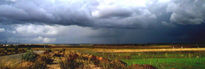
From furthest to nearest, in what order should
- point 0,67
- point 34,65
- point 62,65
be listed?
point 62,65 < point 34,65 < point 0,67

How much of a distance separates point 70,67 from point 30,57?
4.27 m

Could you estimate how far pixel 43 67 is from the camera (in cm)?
1112

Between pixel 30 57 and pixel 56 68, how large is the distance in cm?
284

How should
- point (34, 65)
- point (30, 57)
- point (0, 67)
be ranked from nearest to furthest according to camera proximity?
point (0, 67), point (34, 65), point (30, 57)

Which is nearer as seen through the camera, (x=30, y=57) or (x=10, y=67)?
(x=10, y=67)

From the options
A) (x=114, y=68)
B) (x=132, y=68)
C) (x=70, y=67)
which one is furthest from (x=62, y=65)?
(x=132, y=68)

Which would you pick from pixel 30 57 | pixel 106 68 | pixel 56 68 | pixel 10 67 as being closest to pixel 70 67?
pixel 56 68

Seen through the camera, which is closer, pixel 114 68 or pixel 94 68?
pixel 114 68

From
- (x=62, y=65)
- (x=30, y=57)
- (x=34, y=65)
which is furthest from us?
(x=30, y=57)

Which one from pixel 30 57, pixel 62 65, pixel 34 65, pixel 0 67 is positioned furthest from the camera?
pixel 30 57

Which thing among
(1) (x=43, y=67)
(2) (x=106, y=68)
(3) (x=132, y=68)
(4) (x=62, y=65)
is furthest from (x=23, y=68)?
(3) (x=132, y=68)

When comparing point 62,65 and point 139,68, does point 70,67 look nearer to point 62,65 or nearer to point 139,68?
point 62,65

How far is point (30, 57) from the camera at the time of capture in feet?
44.3

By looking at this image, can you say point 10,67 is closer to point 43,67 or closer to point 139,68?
point 43,67
